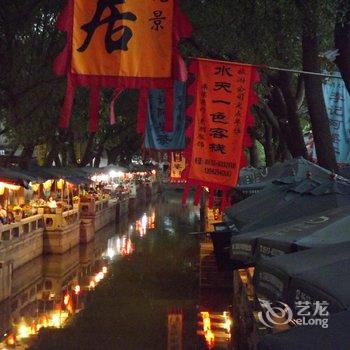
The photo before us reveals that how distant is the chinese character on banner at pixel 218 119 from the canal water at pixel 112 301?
16.7ft

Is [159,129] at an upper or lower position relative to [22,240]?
upper

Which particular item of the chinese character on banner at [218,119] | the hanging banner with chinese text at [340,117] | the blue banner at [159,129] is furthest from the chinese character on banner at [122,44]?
the hanging banner with chinese text at [340,117]

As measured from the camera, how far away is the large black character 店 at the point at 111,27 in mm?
10281

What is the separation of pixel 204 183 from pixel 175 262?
15.3 meters

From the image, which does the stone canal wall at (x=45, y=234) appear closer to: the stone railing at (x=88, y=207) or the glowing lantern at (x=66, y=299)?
the stone railing at (x=88, y=207)

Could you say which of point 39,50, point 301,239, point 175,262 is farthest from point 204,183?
point 175,262

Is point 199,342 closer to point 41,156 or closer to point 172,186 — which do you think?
point 41,156

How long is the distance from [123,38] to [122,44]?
0.38 feet

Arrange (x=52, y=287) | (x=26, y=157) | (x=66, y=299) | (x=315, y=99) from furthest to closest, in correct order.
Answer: (x=26, y=157) < (x=52, y=287) < (x=66, y=299) < (x=315, y=99)

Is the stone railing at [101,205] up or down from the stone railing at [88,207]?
down

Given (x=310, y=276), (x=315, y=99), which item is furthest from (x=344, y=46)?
(x=310, y=276)

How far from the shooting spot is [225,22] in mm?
14453

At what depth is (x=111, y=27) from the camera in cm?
1035

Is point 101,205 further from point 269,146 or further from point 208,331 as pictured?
point 208,331
